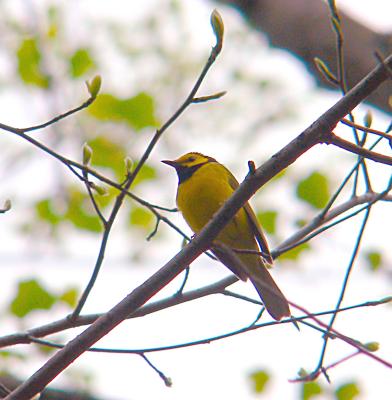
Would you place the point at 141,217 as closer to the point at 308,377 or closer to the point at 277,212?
the point at 277,212

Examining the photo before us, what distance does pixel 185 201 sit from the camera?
3.89 m

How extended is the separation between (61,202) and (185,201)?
2114 mm

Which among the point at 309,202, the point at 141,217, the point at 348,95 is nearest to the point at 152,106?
the point at 141,217

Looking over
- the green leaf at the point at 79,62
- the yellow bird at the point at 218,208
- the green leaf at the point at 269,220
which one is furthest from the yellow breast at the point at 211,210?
the green leaf at the point at 79,62

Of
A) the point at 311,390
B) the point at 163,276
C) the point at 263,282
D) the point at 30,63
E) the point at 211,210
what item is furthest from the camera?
the point at 30,63

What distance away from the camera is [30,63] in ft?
19.1

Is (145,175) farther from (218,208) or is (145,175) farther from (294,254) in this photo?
(218,208)

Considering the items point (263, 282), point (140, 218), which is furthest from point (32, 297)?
point (140, 218)

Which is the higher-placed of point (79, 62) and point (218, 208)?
point (79, 62)

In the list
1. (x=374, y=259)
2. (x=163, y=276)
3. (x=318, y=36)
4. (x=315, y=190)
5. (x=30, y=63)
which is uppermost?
(x=30, y=63)

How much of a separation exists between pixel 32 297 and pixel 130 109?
1.81 meters

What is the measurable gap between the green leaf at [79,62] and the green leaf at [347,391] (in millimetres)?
2874

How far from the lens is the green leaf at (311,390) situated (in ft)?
14.6

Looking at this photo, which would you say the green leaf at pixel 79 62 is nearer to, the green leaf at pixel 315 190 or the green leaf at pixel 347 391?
the green leaf at pixel 315 190
